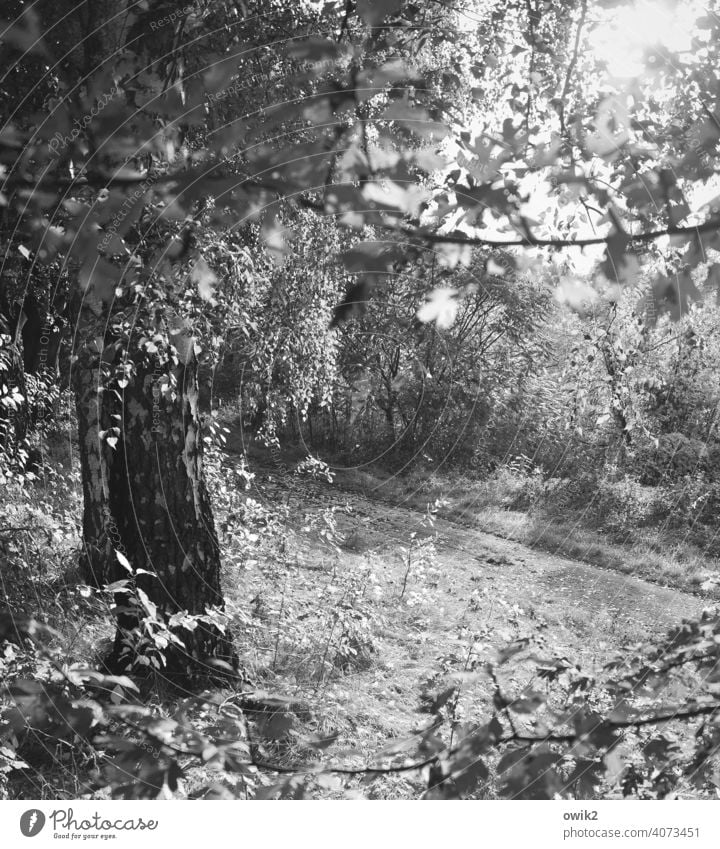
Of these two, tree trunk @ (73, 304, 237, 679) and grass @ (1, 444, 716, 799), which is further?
tree trunk @ (73, 304, 237, 679)

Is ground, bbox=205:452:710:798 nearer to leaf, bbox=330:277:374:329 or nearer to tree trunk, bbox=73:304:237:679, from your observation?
tree trunk, bbox=73:304:237:679

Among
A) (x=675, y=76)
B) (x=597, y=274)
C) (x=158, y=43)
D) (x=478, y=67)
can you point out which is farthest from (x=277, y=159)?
(x=478, y=67)

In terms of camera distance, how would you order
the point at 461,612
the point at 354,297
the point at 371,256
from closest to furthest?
the point at 371,256
the point at 354,297
the point at 461,612

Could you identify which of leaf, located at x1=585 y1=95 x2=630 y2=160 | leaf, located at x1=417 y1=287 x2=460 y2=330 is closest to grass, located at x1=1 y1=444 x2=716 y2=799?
leaf, located at x1=417 y1=287 x2=460 y2=330

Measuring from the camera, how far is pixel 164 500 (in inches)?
82.7

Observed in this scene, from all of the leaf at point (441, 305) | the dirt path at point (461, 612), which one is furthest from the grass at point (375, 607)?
the leaf at point (441, 305)

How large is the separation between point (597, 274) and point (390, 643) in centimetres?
153

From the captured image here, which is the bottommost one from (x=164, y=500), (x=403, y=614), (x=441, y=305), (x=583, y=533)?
(x=403, y=614)

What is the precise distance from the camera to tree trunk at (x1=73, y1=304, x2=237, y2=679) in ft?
6.77

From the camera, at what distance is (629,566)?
2102mm

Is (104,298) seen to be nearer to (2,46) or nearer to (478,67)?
(2,46)

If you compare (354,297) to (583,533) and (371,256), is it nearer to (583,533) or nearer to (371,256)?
(371,256)

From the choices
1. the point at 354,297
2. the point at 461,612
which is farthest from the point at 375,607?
the point at 354,297

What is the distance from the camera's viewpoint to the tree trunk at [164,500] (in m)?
2.06
